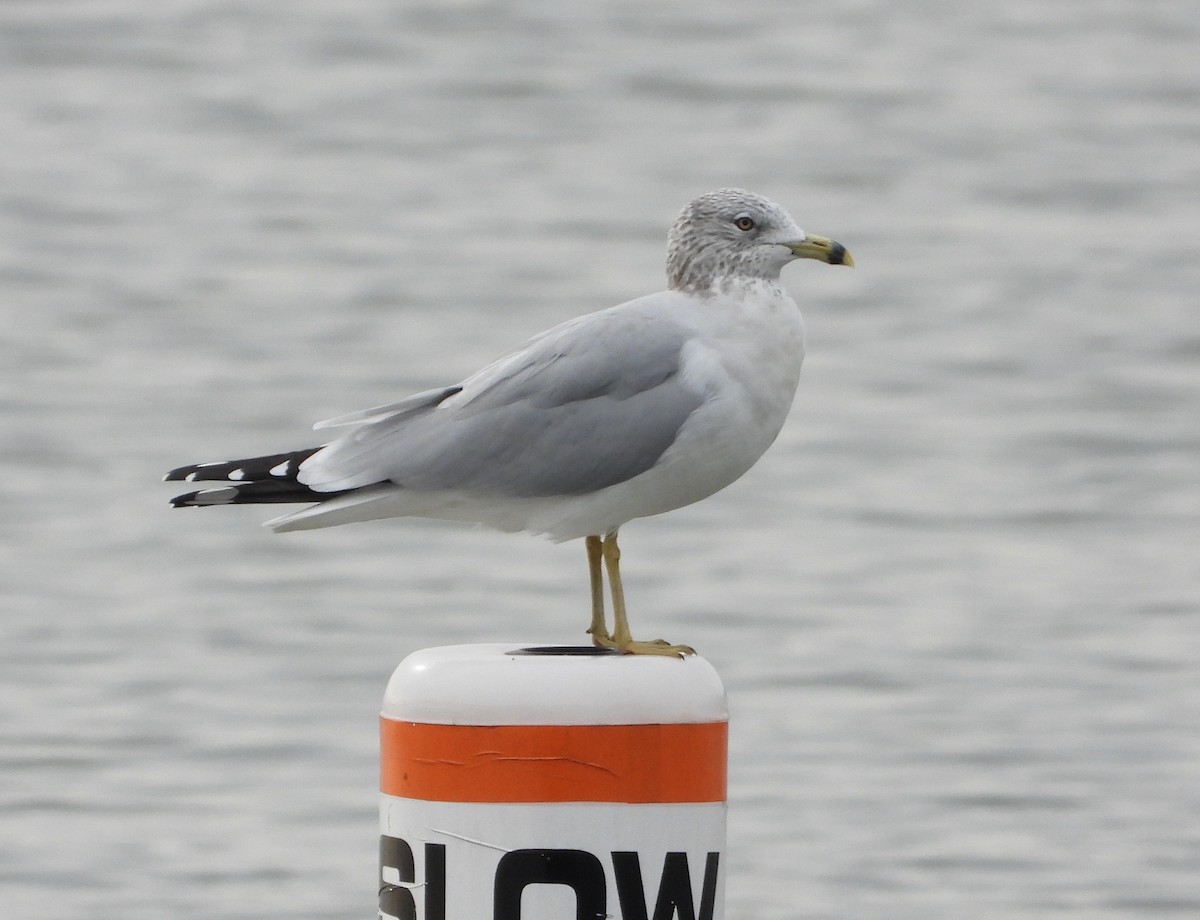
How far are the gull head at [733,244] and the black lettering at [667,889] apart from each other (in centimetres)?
108

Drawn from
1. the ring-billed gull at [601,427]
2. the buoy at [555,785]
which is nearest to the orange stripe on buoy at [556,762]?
the buoy at [555,785]

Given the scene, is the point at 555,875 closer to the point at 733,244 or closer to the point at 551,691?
the point at 551,691

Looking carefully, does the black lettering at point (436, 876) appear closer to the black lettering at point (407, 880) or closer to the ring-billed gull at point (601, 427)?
the black lettering at point (407, 880)

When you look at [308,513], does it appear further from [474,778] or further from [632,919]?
[632,919]

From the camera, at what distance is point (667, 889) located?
2488mm

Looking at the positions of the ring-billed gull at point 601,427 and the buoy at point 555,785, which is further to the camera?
the ring-billed gull at point 601,427

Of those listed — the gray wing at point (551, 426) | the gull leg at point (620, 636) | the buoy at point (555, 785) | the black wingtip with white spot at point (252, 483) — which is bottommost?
the buoy at point (555, 785)

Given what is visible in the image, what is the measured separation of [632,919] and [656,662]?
35cm

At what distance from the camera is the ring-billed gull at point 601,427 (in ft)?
9.93

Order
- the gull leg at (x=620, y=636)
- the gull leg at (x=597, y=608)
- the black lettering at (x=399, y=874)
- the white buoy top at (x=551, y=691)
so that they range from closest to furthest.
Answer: the white buoy top at (x=551, y=691) → the black lettering at (x=399, y=874) → the gull leg at (x=620, y=636) → the gull leg at (x=597, y=608)

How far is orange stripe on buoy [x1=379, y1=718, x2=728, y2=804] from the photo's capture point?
2414 millimetres

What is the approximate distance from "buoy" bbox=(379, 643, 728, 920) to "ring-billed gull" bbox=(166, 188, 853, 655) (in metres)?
0.54

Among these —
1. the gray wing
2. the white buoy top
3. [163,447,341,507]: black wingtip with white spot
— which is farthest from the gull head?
the white buoy top

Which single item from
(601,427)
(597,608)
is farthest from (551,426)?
(597,608)
